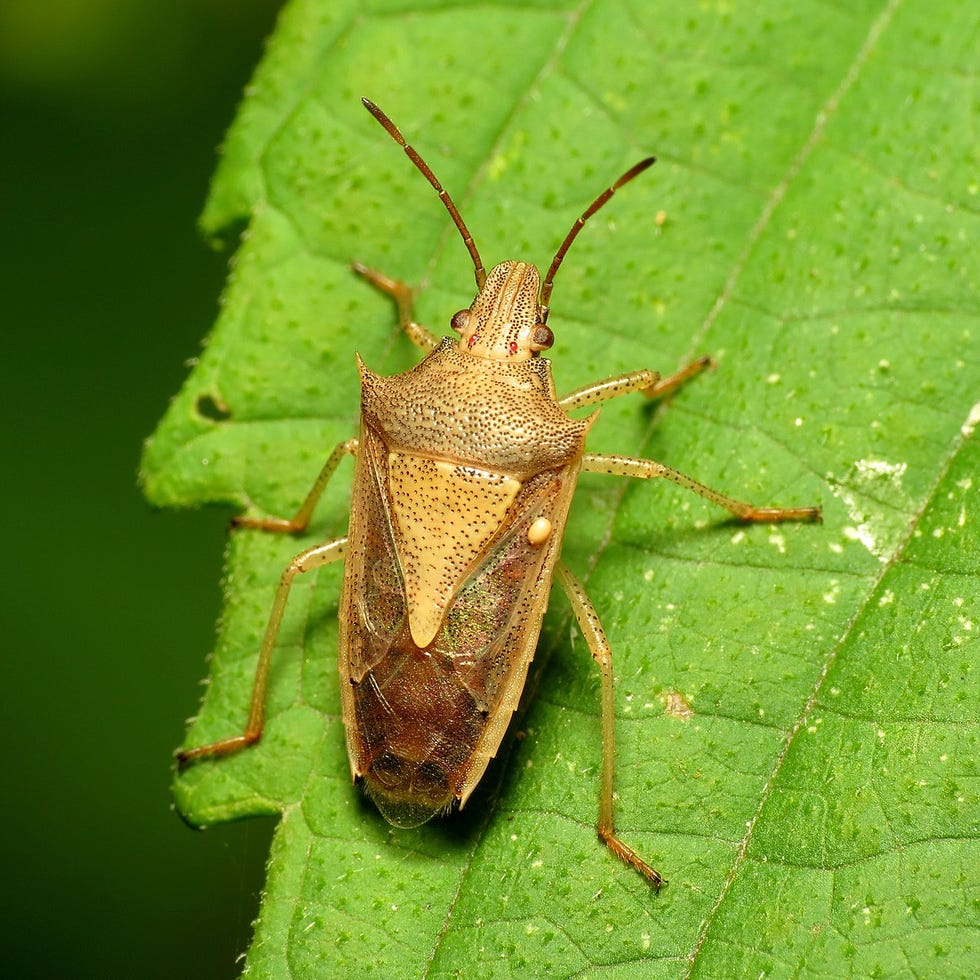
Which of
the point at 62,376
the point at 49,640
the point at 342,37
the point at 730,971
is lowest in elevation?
the point at 49,640

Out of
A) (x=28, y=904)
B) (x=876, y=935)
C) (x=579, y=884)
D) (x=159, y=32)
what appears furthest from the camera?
(x=159, y=32)

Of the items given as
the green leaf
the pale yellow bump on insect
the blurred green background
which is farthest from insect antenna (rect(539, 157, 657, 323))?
the blurred green background

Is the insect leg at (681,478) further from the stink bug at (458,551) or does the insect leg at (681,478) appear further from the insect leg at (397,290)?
the insect leg at (397,290)

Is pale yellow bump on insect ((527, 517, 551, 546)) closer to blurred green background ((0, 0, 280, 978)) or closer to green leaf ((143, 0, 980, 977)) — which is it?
green leaf ((143, 0, 980, 977))

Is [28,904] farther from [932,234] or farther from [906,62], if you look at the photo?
[906,62]

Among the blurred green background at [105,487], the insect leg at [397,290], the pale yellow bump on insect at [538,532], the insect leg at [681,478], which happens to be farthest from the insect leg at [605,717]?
the blurred green background at [105,487]

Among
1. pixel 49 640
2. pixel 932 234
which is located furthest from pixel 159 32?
pixel 932 234

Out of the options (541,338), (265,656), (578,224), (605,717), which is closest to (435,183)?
(578,224)
